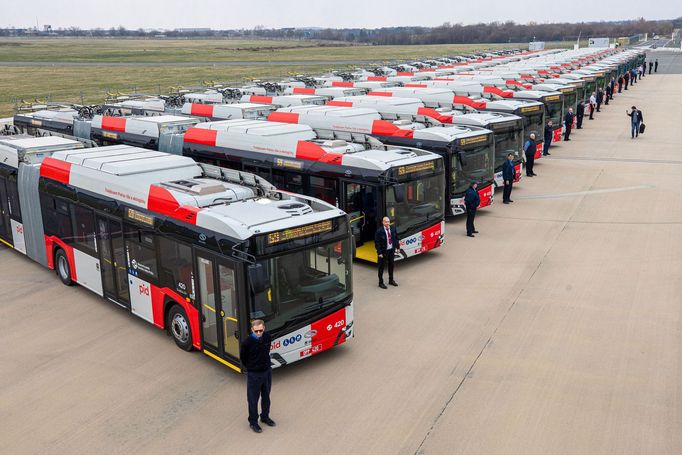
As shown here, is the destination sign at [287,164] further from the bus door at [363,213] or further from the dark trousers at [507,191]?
the dark trousers at [507,191]

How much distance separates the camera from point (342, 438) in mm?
8344

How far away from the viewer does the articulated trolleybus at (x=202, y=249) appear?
9305 millimetres

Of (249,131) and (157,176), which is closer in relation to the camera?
(157,176)

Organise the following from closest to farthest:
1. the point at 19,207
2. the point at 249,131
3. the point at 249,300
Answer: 1. the point at 249,300
2. the point at 19,207
3. the point at 249,131

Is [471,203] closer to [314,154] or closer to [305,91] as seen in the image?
[314,154]

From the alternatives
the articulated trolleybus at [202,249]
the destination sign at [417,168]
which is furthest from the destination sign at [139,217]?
the destination sign at [417,168]

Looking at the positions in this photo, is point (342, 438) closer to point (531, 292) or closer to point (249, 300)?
point (249, 300)

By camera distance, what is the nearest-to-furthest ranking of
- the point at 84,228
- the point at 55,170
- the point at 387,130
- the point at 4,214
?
the point at 84,228, the point at 55,170, the point at 4,214, the point at 387,130

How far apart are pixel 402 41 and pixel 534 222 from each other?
17087cm

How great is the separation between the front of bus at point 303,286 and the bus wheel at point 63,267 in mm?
6116

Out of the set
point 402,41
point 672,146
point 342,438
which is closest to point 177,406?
point 342,438

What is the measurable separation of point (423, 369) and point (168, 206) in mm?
4633

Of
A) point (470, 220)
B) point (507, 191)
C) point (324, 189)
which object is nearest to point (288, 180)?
point (324, 189)

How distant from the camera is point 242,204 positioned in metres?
10.5
